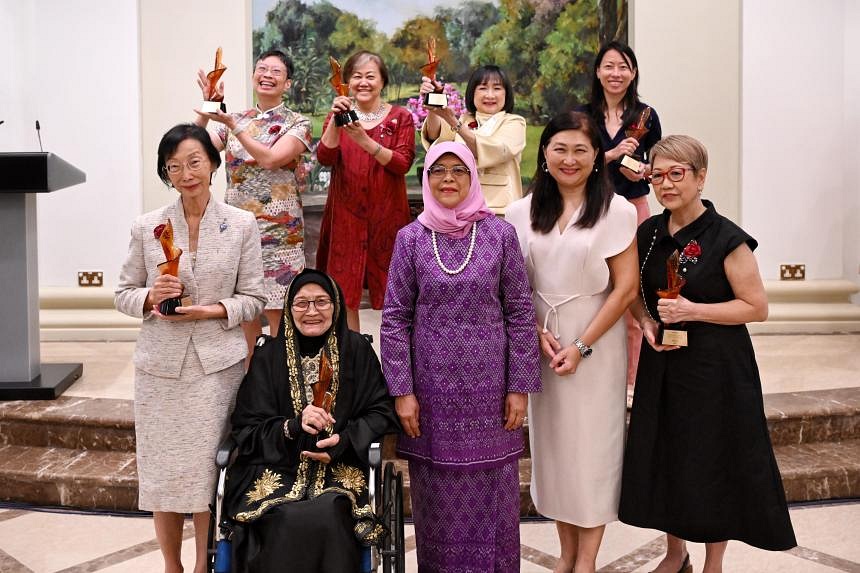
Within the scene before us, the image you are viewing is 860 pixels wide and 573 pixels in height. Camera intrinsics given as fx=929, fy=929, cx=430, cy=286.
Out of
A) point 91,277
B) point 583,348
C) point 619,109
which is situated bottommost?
point 583,348

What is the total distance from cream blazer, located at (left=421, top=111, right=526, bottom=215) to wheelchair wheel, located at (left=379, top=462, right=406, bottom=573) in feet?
5.80

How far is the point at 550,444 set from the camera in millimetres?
3549

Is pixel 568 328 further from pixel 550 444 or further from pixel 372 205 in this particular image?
pixel 372 205

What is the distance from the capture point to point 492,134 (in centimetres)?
461

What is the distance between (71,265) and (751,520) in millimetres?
6025

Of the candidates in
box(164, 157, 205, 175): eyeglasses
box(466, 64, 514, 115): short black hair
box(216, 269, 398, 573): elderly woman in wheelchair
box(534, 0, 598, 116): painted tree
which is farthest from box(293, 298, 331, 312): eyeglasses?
box(534, 0, 598, 116): painted tree

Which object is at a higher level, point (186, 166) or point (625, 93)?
point (625, 93)

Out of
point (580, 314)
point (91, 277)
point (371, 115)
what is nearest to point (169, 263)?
point (580, 314)

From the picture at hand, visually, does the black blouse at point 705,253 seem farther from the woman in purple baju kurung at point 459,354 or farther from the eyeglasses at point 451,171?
the eyeglasses at point 451,171

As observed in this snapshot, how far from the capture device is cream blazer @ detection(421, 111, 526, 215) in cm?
459

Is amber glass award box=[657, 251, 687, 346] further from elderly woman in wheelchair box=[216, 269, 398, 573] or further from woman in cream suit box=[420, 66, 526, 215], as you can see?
woman in cream suit box=[420, 66, 526, 215]

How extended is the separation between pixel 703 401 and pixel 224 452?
1.71 meters

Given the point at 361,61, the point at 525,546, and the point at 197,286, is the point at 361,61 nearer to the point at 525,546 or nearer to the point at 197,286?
the point at 197,286

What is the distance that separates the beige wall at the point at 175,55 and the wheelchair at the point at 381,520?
4627 millimetres
